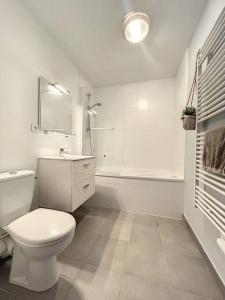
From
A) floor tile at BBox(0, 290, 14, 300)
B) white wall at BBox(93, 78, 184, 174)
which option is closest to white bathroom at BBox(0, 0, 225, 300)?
floor tile at BBox(0, 290, 14, 300)

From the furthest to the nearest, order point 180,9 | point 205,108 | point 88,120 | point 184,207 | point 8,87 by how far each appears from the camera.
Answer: point 88,120 → point 184,207 → point 180,9 → point 8,87 → point 205,108

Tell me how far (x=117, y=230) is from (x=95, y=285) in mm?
705

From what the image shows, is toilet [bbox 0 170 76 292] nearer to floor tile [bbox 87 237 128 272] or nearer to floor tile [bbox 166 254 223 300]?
floor tile [bbox 87 237 128 272]

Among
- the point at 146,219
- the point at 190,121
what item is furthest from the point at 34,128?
the point at 146,219

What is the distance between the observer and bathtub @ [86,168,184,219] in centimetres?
203

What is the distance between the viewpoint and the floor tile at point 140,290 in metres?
0.95

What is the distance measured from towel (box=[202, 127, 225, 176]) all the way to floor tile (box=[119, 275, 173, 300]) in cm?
88

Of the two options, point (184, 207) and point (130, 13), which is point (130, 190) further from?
point (130, 13)

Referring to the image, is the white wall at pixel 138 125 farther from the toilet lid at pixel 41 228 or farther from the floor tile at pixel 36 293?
the floor tile at pixel 36 293

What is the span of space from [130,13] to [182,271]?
7.60 ft

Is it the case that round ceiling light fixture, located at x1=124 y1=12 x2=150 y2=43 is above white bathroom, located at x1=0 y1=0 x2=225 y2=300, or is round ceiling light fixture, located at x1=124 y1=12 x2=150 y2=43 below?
above

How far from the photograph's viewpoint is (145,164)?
295 centimetres

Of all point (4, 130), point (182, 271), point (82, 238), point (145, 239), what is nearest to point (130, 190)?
point (145, 239)

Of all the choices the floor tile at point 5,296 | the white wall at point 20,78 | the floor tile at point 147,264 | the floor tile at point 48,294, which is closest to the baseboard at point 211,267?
the floor tile at point 147,264
